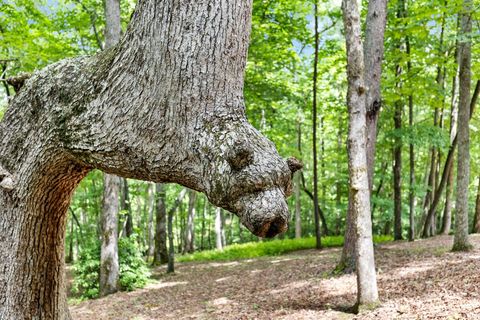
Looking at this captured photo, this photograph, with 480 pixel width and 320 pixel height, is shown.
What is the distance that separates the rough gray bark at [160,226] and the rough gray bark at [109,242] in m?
3.13

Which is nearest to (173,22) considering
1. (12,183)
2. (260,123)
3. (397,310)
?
(12,183)

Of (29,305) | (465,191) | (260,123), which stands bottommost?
(29,305)

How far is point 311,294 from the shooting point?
294 inches

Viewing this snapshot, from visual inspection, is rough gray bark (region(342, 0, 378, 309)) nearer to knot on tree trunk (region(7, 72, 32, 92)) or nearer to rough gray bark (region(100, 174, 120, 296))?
knot on tree trunk (region(7, 72, 32, 92))

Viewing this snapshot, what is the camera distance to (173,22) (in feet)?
7.69

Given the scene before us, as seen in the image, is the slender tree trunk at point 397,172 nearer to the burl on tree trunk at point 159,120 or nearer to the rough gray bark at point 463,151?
the rough gray bark at point 463,151

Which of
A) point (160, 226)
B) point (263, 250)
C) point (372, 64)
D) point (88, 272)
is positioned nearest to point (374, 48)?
point (372, 64)

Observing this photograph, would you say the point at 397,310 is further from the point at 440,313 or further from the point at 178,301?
the point at 178,301

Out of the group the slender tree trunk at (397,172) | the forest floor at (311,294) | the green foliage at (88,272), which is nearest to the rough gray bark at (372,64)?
Answer: the forest floor at (311,294)

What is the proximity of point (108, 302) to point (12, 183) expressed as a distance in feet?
23.4

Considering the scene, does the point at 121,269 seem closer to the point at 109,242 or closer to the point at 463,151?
the point at 109,242

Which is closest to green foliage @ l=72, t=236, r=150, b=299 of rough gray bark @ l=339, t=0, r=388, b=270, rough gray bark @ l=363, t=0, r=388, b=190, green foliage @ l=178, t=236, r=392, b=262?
rough gray bark @ l=339, t=0, r=388, b=270

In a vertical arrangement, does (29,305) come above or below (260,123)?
below

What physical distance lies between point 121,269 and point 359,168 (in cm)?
732
